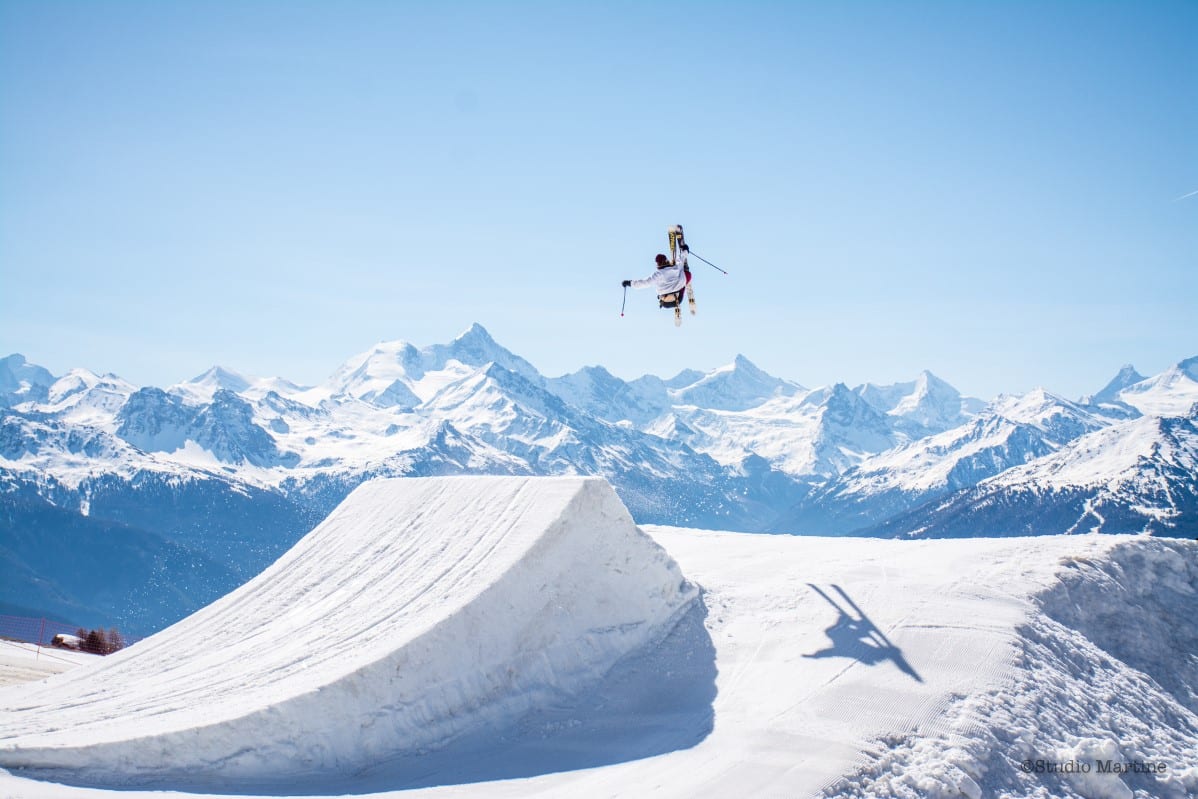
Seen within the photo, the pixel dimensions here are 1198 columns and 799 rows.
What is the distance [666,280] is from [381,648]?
36.4ft

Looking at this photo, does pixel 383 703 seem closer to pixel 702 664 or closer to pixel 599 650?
pixel 599 650

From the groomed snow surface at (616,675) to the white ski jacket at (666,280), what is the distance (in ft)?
18.3

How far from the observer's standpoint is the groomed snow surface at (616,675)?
15.1 metres

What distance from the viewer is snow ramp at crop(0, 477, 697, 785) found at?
15.5 m

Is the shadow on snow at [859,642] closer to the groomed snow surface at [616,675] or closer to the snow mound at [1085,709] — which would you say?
the groomed snow surface at [616,675]

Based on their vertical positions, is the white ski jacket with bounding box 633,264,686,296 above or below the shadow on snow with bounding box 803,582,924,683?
above

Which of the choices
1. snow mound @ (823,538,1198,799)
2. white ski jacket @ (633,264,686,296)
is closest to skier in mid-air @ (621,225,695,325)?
white ski jacket @ (633,264,686,296)

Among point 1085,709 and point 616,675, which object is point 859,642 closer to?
point 1085,709

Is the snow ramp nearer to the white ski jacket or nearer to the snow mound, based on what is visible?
the white ski jacket

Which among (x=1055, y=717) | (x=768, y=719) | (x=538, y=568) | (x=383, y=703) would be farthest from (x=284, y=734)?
(x=1055, y=717)

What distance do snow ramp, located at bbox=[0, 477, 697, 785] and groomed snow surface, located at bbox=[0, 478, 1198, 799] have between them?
0.06 meters

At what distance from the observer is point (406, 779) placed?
15742 millimetres

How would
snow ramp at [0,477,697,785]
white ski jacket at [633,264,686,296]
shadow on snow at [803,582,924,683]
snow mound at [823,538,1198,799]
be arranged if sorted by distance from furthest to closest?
white ski jacket at [633,264,686,296], shadow on snow at [803,582,924,683], snow ramp at [0,477,697,785], snow mound at [823,538,1198,799]

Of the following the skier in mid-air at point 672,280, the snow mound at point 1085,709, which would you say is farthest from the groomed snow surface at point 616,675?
the skier in mid-air at point 672,280
